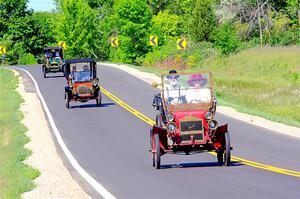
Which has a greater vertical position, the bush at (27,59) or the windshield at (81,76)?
the windshield at (81,76)

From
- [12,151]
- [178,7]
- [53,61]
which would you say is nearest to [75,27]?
[178,7]

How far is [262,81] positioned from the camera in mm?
48844

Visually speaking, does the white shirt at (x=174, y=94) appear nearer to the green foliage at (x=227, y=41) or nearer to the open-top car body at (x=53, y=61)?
the open-top car body at (x=53, y=61)

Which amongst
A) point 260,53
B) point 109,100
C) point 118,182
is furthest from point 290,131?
point 260,53

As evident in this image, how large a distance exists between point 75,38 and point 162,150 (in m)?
84.8

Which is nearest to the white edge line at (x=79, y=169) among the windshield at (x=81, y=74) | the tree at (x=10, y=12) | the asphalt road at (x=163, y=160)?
the asphalt road at (x=163, y=160)

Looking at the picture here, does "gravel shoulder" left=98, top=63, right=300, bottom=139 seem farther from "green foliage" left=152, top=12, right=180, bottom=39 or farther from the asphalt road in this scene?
"green foliage" left=152, top=12, right=180, bottom=39

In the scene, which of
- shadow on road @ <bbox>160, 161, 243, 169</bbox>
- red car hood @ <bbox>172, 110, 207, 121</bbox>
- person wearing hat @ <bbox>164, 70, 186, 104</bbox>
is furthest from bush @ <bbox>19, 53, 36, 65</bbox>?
red car hood @ <bbox>172, 110, 207, 121</bbox>

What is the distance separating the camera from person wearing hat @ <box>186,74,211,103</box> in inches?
710

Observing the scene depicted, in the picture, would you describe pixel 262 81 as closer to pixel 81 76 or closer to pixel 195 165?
pixel 81 76

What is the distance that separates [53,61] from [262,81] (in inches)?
608

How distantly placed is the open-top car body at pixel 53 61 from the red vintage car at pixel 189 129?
1389 inches

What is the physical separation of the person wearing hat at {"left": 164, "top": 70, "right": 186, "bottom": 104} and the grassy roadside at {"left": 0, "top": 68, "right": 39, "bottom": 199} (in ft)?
12.4

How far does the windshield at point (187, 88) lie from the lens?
18.0 meters
